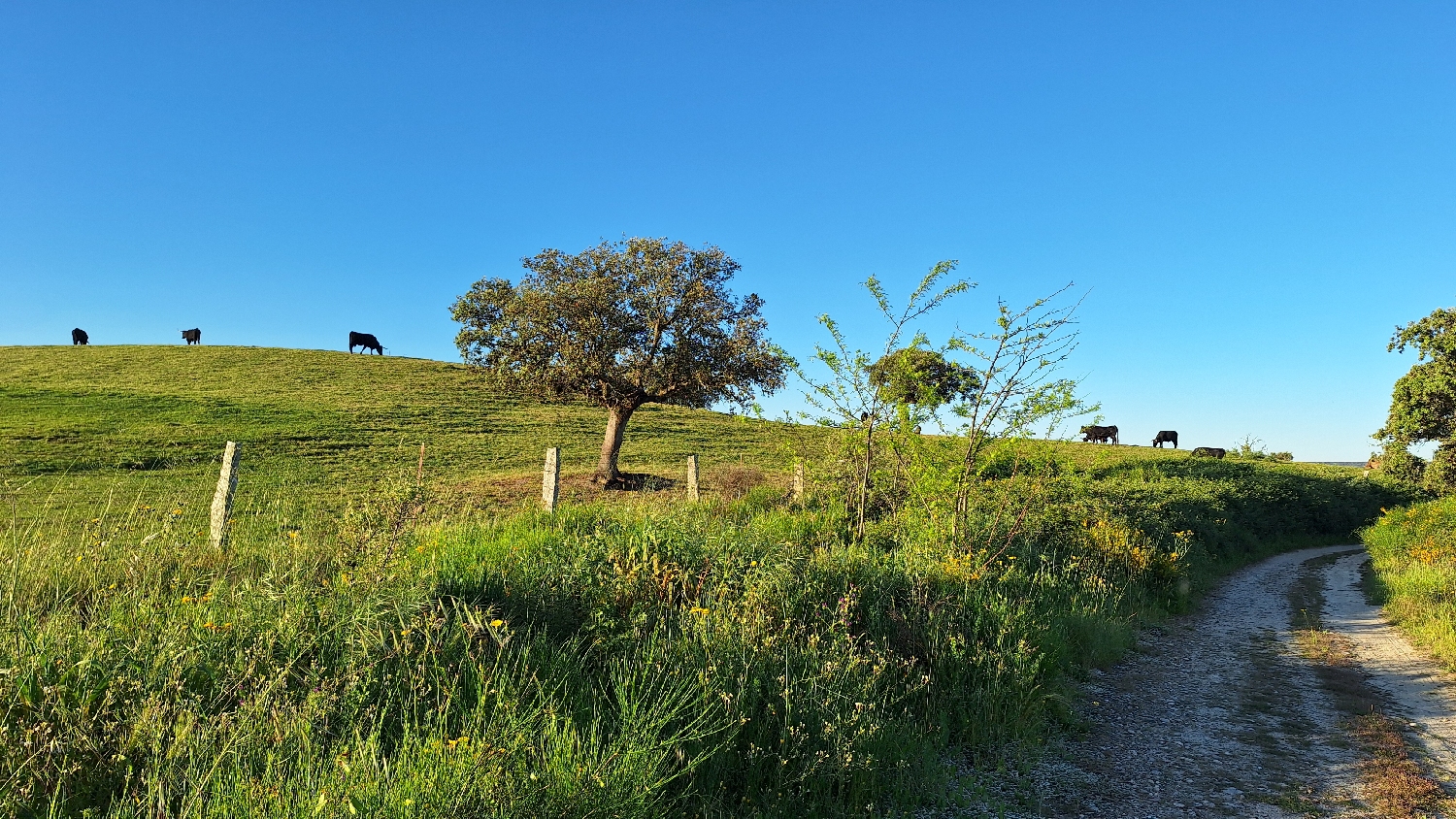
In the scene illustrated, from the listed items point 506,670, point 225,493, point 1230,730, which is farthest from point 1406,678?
point 225,493

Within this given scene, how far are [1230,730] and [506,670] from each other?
629 cm

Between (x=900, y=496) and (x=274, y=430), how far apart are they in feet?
92.7

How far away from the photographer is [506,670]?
4727 millimetres

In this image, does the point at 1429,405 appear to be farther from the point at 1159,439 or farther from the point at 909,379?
the point at 1159,439

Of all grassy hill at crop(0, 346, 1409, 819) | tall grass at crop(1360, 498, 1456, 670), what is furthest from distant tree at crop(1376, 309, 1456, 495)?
grassy hill at crop(0, 346, 1409, 819)

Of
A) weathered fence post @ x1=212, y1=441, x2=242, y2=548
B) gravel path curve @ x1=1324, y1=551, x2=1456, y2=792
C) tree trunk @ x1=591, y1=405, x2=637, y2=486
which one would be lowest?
gravel path curve @ x1=1324, y1=551, x2=1456, y2=792

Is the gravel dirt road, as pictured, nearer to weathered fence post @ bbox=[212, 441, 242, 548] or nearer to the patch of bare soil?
the patch of bare soil

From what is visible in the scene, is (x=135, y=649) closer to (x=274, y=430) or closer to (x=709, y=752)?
(x=709, y=752)

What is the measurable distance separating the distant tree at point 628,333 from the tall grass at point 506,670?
1459 cm

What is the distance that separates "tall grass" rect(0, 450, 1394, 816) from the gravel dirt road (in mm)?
525

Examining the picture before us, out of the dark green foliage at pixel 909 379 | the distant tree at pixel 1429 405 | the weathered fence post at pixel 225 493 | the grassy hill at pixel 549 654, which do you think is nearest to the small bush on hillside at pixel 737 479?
the grassy hill at pixel 549 654

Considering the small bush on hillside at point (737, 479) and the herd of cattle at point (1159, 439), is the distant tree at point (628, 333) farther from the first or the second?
the herd of cattle at point (1159, 439)

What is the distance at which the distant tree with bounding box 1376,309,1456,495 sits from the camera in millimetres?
20297

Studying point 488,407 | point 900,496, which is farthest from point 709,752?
point 488,407
